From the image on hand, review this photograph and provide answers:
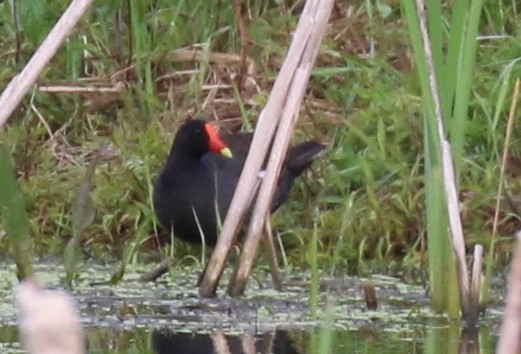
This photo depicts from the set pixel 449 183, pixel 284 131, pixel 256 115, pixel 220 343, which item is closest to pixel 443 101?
pixel 449 183

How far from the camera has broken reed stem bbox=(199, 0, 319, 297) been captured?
3.29m

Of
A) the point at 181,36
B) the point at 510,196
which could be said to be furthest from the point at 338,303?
the point at 181,36

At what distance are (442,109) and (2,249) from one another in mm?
2029

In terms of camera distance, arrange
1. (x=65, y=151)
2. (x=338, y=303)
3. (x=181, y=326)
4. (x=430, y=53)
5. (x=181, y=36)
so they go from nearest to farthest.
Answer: (x=430, y=53)
(x=181, y=326)
(x=338, y=303)
(x=65, y=151)
(x=181, y=36)

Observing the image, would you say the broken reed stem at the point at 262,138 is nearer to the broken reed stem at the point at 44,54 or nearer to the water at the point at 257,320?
the water at the point at 257,320

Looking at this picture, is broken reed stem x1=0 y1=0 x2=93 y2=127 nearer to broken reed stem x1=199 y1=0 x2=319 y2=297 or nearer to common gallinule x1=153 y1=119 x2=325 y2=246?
broken reed stem x1=199 y1=0 x2=319 y2=297

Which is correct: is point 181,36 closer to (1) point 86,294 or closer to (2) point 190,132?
(2) point 190,132

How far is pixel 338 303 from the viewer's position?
141 inches

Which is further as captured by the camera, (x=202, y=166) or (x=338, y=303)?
(x=202, y=166)

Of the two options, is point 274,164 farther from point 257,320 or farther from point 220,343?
point 220,343

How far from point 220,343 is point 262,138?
0.59 metres

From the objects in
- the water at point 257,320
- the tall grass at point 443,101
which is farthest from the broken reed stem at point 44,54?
the tall grass at point 443,101

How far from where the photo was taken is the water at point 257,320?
2.99m

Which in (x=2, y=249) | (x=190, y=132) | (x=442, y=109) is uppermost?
(x=442, y=109)
